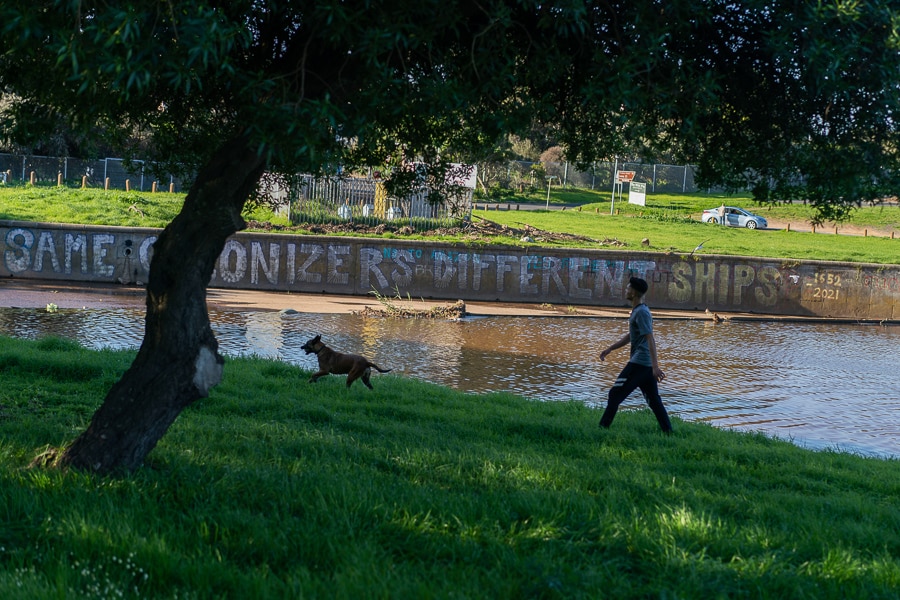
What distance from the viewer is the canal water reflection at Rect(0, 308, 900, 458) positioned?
40.7ft

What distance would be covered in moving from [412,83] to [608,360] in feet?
37.1

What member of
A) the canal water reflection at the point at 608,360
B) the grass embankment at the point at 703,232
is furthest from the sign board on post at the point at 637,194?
the canal water reflection at the point at 608,360

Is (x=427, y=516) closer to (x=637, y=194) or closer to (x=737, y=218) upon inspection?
(x=737, y=218)

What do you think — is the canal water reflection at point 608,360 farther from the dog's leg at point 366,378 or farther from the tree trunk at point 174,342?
the tree trunk at point 174,342

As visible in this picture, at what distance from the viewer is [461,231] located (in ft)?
92.3

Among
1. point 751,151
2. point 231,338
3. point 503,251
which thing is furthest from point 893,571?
point 503,251

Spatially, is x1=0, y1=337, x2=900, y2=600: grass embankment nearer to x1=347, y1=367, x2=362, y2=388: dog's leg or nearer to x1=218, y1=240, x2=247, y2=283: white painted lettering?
x1=347, y1=367, x2=362, y2=388: dog's leg

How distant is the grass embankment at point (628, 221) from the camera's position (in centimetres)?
2684

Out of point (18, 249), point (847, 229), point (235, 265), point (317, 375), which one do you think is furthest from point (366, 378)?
point (847, 229)

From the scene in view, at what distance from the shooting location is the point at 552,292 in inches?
967

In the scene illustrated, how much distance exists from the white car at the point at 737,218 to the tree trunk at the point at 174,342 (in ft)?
140

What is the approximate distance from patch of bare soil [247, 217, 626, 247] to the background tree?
19.0 m

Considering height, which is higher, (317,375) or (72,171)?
(72,171)

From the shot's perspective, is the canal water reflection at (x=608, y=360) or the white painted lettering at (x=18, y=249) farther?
the white painted lettering at (x=18, y=249)
